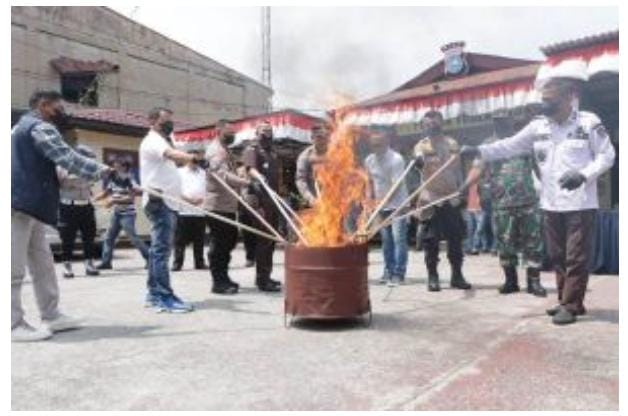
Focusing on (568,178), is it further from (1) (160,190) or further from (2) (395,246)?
(1) (160,190)

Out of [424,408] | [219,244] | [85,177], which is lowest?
[424,408]

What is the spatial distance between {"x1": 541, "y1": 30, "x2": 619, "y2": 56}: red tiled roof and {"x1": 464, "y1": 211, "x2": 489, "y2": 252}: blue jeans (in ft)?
10.8

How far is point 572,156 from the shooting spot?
19.0 feet

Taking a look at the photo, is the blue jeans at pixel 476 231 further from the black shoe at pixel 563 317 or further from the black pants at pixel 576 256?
the black shoe at pixel 563 317

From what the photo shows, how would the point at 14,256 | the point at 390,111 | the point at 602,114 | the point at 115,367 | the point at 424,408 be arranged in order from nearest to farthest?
the point at 424,408
the point at 115,367
the point at 14,256
the point at 602,114
the point at 390,111

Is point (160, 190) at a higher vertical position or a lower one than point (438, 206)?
higher

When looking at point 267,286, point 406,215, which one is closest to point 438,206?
point 406,215

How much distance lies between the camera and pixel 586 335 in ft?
17.0

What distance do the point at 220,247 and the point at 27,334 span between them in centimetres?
264

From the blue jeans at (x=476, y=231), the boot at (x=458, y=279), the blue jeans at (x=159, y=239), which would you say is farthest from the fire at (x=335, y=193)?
the blue jeans at (x=476, y=231)

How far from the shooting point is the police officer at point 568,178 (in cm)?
568
